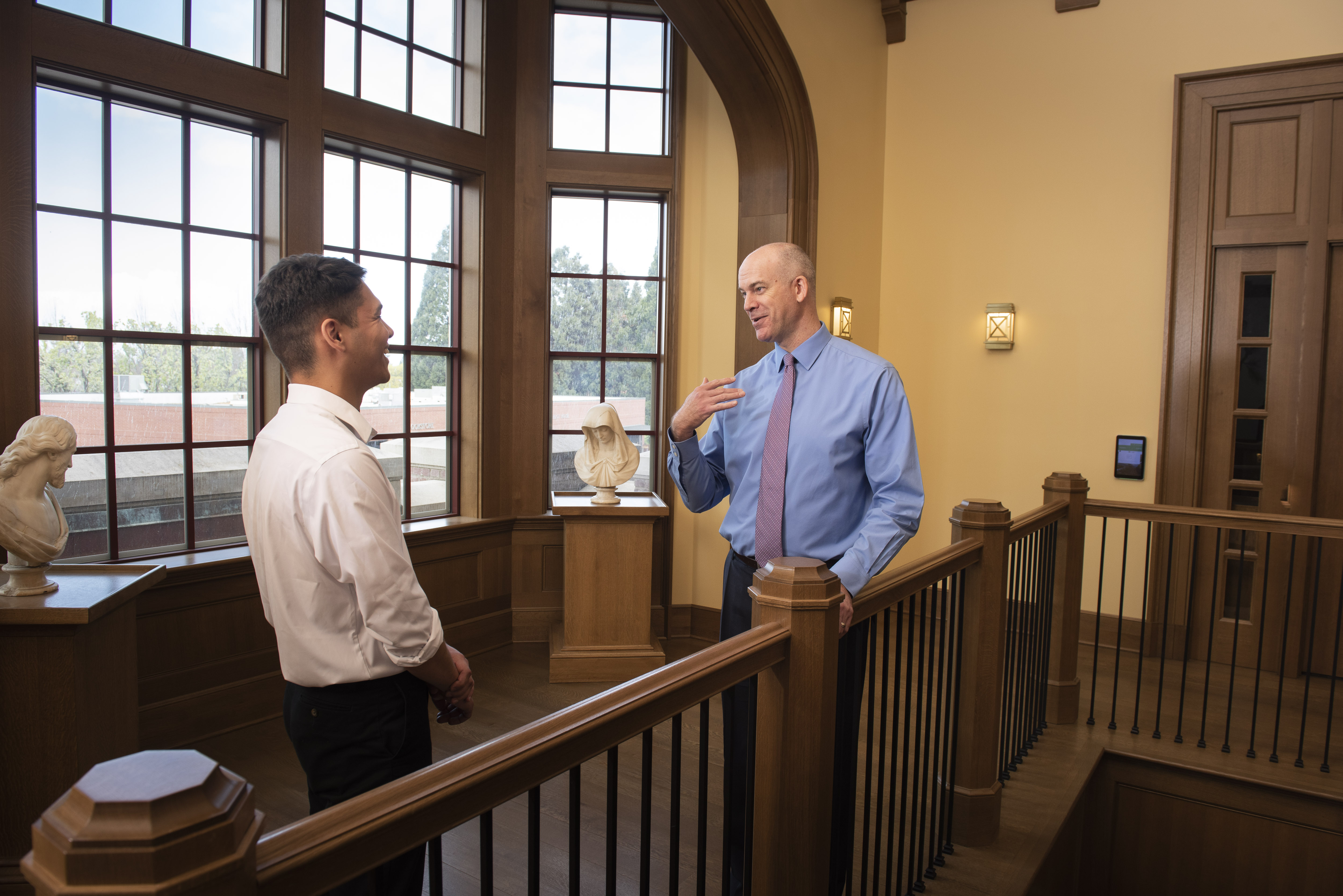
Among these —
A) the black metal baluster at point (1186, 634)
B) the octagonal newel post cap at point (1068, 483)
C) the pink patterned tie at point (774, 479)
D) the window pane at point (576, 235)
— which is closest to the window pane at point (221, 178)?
the window pane at point (576, 235)

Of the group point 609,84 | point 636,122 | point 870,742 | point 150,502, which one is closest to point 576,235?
point 636,122

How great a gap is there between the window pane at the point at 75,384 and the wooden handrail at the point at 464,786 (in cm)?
323

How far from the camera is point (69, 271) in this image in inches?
133

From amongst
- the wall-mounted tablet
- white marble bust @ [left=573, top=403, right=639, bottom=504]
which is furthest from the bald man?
the wall-mounted tablet

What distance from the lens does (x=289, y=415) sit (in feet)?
5.28

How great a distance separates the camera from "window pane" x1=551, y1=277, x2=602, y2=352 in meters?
5.20

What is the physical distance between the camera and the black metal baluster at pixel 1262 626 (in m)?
3.48

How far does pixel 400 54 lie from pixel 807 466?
369 cm

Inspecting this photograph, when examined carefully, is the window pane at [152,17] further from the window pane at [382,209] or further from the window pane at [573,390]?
the window pane at [573,390]

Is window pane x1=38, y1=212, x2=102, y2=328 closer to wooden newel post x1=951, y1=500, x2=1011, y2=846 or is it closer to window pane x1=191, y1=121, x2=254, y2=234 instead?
window pane x1=191, y1=121, x2=254, y2=234

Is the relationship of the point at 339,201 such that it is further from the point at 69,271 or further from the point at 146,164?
the point at 69,271

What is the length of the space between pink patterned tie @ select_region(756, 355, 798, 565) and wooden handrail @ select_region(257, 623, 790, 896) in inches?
30.9

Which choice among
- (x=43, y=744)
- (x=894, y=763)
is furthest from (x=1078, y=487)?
(x=43, y=744)

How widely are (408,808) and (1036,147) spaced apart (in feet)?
17.9
